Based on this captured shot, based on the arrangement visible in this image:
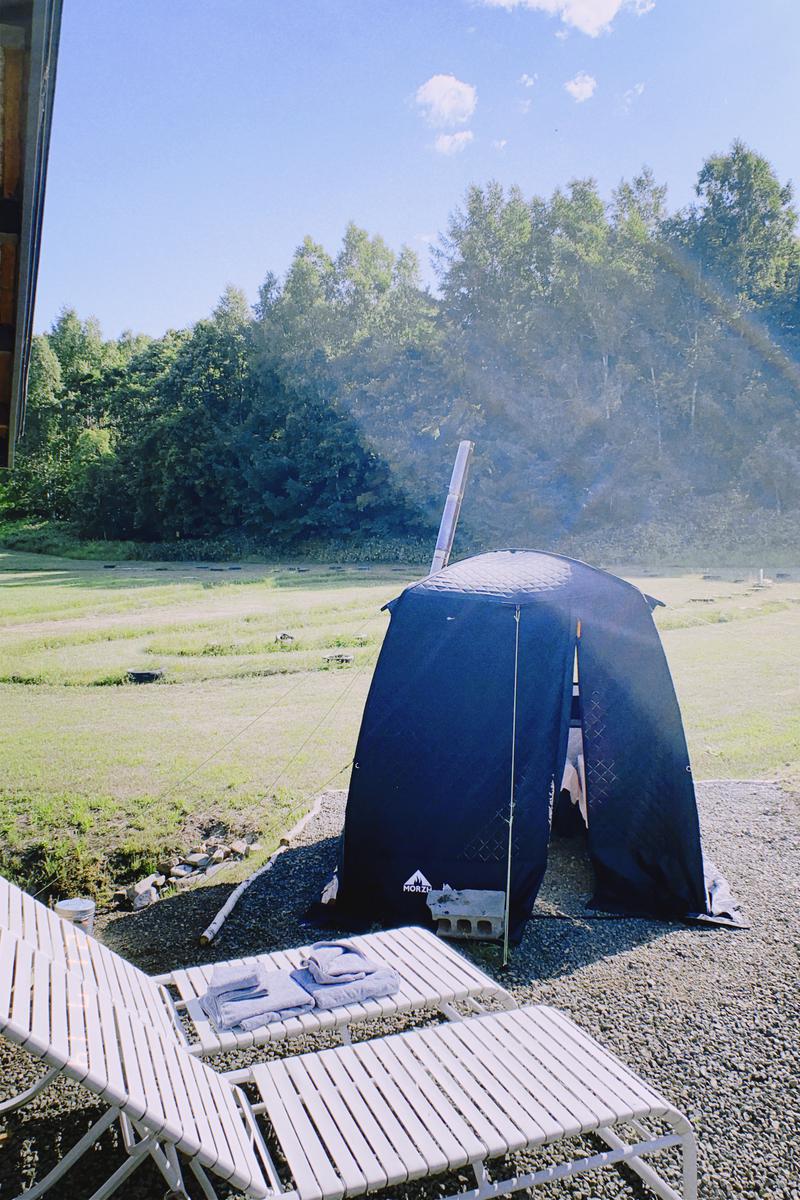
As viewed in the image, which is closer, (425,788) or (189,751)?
(425,788)

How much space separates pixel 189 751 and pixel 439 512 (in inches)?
624

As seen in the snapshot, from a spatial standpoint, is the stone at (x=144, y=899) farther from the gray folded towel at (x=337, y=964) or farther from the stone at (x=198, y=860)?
the gray folded towel at (x=337, y=964)

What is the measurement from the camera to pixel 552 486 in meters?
25.8

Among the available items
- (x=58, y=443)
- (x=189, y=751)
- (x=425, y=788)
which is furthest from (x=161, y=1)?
(x=425, y=788)

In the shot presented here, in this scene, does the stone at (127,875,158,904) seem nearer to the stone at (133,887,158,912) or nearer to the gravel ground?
the stone at (133,887,158,912)

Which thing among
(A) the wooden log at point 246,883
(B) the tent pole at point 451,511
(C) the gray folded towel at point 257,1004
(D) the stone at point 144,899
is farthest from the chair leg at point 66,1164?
(B) the tent pole at point 451,511

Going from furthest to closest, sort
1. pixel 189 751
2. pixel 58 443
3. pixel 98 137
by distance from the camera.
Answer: pixel 58 443, pixel 98 137, pixel 189 751

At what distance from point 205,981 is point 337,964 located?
1.55 ft

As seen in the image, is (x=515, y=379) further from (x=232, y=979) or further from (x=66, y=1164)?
(x=66, y=1164)

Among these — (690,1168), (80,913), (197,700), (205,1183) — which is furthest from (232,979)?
(197,700)

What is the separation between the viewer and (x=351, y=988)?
9.53 ft

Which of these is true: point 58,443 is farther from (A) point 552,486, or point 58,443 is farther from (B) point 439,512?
(A) point 552,486

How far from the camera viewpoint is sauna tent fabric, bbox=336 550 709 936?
4559 mm

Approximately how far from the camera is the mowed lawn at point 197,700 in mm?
6570
